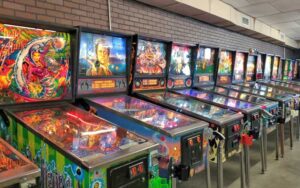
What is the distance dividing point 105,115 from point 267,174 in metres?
2.26

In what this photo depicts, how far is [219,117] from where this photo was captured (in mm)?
2281

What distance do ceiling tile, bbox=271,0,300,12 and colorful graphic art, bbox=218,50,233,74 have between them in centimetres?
144

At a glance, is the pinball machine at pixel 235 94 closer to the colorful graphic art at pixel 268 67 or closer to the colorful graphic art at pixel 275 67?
the colorful graphic art at pixel 268 67

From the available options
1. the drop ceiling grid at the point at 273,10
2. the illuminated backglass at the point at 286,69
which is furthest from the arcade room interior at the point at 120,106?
the illuminated backglass at the point at 286,69

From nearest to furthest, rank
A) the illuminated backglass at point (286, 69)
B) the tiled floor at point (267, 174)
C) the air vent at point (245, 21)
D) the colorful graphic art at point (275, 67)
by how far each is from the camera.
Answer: the tiled floor at point (267, 174)
the air vent at point (245, 21)
the colorful graphic art at point (275, 67)
the illuminated backglass at point (286, 69)

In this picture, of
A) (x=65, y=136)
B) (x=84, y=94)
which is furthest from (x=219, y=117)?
(x=65, y=136)

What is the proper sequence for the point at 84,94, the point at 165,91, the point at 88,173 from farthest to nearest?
the point at 165,91 → the point at 84,94 → the point at 88,173

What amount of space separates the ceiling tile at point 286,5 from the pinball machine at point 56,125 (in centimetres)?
420

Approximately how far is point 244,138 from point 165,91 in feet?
3.30

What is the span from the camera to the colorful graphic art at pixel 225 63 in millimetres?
4137

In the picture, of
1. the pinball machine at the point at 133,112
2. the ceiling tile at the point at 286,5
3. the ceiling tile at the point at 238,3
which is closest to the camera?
the pinball machine at the point at 133,112

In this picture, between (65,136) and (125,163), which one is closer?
(125,163)

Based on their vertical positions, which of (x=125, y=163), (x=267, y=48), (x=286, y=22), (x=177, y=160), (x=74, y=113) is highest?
(x=286, y=22)

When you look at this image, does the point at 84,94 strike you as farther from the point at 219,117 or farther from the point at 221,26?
the point at 221,26
